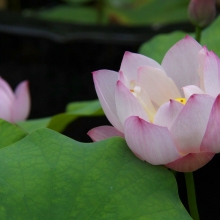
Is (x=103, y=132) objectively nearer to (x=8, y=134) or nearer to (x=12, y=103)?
(x=8, y=134)

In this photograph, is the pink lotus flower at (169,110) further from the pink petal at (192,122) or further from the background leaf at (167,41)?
the background leaf at (167,41)

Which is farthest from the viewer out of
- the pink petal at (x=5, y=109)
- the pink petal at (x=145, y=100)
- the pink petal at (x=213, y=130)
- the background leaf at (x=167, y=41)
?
the background leaf at (x=167, y=41)

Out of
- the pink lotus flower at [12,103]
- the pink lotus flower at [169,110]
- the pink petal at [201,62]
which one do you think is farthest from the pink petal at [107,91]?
the pink lotus flower at [12,103]

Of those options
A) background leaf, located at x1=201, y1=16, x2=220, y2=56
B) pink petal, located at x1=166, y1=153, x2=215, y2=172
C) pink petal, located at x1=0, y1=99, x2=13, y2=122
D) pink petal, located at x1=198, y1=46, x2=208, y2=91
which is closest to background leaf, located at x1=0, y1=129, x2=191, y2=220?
pink petal, located at x1=166, y1=153, x2=215, y2=172

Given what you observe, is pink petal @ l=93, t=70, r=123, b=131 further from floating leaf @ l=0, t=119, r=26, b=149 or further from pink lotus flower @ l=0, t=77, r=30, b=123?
pink lotus flower @ l=0, t=77, r=30, b=123

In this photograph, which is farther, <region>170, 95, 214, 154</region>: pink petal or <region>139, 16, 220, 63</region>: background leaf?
<region>139, 16, 220, 63</region>: background leaf

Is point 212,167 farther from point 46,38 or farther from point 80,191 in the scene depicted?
point 46,38

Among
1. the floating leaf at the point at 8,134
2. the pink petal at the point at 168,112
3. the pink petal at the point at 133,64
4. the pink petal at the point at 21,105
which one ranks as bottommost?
the pink petal at the point at 21,105
